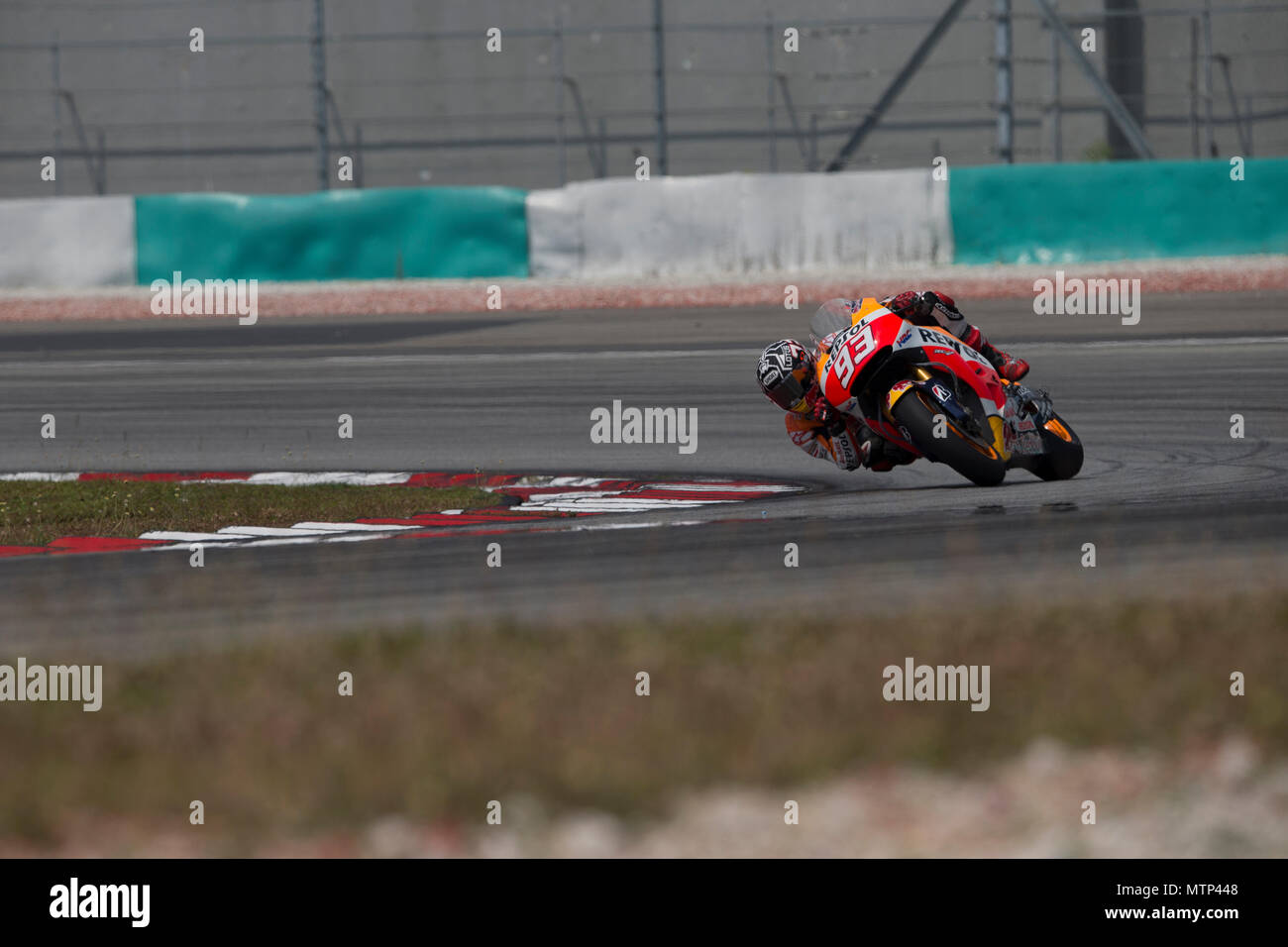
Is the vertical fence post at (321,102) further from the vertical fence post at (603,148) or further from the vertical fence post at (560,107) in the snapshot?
the vertical fence post at (603,148)

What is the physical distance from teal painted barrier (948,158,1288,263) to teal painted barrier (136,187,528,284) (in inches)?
254

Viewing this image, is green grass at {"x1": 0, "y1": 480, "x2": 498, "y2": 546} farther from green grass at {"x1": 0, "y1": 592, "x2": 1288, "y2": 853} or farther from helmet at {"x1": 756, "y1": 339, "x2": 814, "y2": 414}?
green grass at {"x1": 0, "y1": 592, "x2": 1288, "y2": 853}

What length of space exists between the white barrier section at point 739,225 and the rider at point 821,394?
42.0ft

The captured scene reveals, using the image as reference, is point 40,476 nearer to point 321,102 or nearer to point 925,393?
point 925,393

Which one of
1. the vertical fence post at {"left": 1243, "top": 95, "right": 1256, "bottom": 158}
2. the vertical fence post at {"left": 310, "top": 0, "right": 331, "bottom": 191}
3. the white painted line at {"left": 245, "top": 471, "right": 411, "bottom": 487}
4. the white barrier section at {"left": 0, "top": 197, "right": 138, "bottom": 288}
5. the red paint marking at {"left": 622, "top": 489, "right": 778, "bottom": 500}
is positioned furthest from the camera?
the vertical fence post at {"left": 1243, "top": 95, "right": 1256, "bottom": 158}

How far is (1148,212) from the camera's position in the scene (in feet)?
71.1

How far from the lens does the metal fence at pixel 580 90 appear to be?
86.9ft

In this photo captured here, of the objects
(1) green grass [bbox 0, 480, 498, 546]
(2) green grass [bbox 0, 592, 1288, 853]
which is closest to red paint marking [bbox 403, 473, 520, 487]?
(1) green grass [bbox 0, 480, 498, 546]

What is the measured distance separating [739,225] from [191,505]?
12956mm

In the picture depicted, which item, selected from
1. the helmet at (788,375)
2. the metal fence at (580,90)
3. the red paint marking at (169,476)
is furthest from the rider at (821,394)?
the metal fence at (580,90)

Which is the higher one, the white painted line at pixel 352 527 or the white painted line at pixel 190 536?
the white painted line at pixel 352 527

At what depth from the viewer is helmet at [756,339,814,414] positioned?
9547 millimetres

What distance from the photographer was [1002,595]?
647 centimetres
